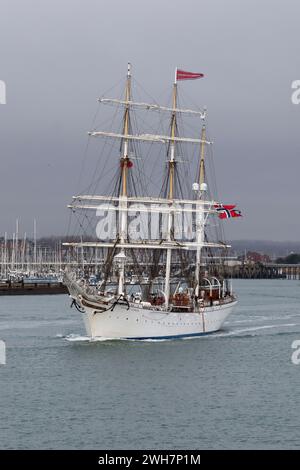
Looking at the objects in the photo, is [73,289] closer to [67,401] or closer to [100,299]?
[100,299]

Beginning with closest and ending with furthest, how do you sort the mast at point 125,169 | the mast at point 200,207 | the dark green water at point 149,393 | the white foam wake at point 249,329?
the dark green water at point 149,393 < the mast at point 125,169 < the white foam wake at point 249,329 < the mast at point 200,207

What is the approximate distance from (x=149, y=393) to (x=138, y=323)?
1692 cm

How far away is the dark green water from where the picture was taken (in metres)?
35.7

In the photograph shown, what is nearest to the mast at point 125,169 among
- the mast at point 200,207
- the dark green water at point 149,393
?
the dark green water at point 149,393

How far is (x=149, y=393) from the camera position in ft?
144

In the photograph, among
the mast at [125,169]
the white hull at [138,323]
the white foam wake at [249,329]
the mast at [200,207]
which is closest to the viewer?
the white hull at [138,323]

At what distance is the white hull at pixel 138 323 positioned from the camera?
59.8m

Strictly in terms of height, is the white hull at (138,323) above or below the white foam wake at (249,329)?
above

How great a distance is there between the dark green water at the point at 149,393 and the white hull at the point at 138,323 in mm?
1009

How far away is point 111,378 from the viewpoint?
157 ft

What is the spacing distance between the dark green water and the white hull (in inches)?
39.7

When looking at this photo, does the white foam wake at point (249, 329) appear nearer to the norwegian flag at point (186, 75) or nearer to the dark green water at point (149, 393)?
the dark green water at point (149, 393)

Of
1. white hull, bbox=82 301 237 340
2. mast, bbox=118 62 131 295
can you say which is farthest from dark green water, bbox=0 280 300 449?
mast, bbox=118 62 131 295

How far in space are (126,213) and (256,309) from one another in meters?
44.9
